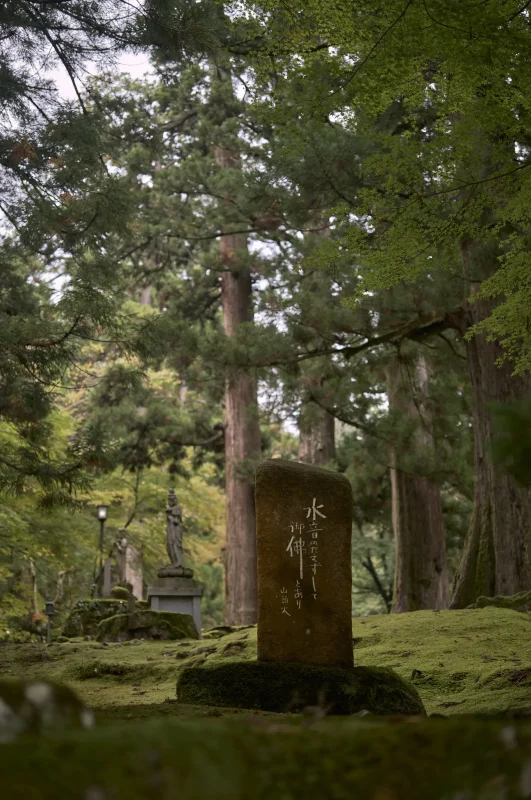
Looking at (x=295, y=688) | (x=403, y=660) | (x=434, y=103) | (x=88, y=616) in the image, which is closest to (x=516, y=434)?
(x=295, y=688)

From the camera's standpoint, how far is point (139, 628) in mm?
13352

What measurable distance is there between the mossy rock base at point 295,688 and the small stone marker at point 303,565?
29 cm

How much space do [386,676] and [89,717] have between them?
4909 millimetres

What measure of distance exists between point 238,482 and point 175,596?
3.04 m

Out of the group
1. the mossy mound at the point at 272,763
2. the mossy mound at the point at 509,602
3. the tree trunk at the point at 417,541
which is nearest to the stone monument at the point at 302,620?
A: the mossy mound at the point at 509,602

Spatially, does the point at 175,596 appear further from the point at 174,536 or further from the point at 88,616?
the point at 88,616

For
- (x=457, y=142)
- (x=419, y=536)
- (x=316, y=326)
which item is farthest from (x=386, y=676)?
(x=419, y=536)

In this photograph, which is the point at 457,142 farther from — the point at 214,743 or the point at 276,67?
the point at 214,743

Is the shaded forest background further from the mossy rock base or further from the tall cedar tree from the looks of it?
the mossy rock base

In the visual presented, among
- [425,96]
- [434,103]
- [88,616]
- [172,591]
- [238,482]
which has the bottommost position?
[88,616]

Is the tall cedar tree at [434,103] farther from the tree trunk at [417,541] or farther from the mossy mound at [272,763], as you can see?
the tree trunk at [417,541]

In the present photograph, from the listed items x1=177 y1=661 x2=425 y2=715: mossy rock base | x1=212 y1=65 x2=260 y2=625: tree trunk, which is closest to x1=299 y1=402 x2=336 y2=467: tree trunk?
→ x1=212 y1=65 x2=260 y2=625: tree trunk

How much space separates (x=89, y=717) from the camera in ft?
6.18

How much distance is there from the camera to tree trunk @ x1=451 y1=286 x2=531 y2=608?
10648 millimetres
